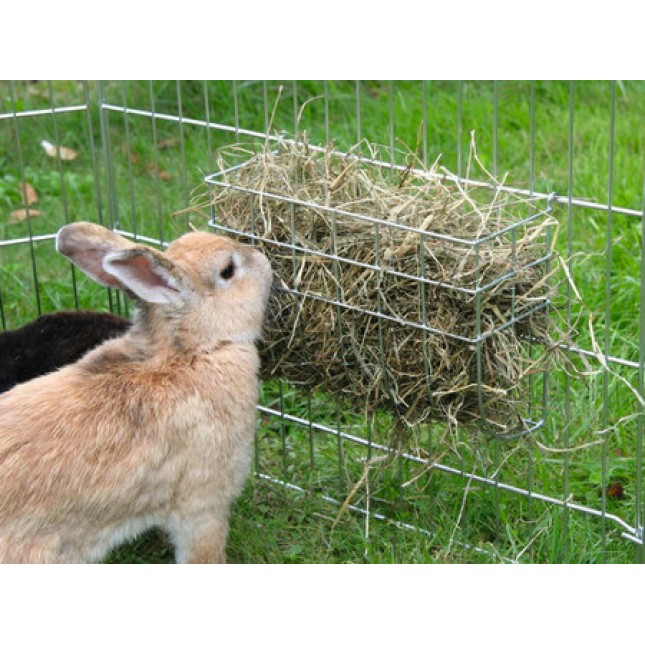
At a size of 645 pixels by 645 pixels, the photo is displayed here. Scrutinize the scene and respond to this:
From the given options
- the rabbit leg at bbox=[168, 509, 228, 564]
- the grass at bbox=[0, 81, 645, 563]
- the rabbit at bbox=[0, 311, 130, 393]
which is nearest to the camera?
the rabbit leg at bbox=[168, 509, 228, 564]

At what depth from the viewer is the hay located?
3.35 m

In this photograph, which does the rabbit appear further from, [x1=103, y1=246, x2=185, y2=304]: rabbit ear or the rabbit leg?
the rabbit leg

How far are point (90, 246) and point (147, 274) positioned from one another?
10.1 inches

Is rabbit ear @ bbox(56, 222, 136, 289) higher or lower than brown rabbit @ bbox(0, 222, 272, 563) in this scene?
higher

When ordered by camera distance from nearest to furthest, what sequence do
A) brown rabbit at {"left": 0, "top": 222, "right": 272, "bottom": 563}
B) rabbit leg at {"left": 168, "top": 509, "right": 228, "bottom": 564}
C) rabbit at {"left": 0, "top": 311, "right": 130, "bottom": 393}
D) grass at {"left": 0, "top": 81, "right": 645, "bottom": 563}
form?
brown rabbit at {"left": 0, "top": 222, "right": 272, "bottom": 563} → rabbit leg at {"left": 168, "top": 509, "right": 228, "bottom": 564} → grass at {"left": 0, "top": 81, "right": 645, "bottom": 563} → rabbit at {"left": 0, "top": 311, "right": 130, "bottom": 393}

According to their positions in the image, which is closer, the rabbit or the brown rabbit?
the brown rabbit

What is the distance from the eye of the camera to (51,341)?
4.08m

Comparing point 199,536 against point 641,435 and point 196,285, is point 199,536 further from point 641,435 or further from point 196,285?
point 641,435

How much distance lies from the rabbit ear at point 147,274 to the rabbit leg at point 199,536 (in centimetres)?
63

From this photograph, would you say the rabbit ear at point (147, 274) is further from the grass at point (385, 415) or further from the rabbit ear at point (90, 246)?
the grass at point (385, 415)

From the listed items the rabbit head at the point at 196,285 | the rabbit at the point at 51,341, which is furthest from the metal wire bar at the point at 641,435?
the rabbit at the point at 51,341

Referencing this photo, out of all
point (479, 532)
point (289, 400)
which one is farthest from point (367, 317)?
point (289, 400)

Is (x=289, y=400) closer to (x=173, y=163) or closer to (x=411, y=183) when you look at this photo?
(x=411, y=183)

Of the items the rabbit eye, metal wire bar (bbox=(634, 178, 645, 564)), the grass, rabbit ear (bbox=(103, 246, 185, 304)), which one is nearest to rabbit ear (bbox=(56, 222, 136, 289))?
rabbit ear (bbox=(103, 246, 185, 304))
